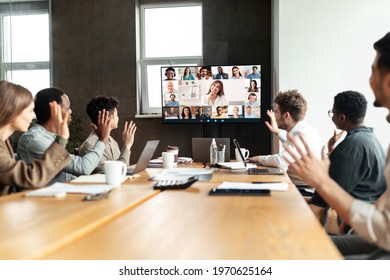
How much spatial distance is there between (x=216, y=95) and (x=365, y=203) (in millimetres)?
3536

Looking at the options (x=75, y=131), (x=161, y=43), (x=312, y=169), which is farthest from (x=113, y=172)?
(x=161, y=43)

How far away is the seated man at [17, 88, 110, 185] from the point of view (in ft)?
7.00

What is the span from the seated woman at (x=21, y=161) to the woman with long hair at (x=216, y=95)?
2.78 meters

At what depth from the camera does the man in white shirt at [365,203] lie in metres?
1.07

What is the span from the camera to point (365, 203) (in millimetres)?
1124

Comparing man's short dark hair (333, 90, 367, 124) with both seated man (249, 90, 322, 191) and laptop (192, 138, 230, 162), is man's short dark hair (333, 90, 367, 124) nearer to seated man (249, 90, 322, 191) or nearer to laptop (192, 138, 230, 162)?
seated man (249, 90, 322, 191)

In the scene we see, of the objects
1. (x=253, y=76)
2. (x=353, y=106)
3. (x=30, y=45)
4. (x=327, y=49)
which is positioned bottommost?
(x=353, y=106)

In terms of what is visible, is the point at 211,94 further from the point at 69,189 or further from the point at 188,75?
the point at 69,189

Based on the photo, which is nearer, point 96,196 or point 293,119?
point 96,196

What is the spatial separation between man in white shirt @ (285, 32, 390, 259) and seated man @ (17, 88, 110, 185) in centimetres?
125

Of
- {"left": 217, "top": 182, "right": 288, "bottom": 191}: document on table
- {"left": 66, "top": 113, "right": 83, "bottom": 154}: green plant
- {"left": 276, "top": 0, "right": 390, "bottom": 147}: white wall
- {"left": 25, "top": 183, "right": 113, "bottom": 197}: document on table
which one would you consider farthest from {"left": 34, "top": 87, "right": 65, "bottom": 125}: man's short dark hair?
{"left": 66, "top": 113, "right": 83, "bottom": 154}: green plant

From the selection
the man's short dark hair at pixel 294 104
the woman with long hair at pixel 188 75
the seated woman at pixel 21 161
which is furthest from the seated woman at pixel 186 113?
the seated woman at pixel 21 161

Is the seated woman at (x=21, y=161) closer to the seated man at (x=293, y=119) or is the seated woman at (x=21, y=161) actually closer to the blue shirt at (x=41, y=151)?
the blue shirt at (x=41, y=151)

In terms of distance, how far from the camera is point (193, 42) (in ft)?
17.0
